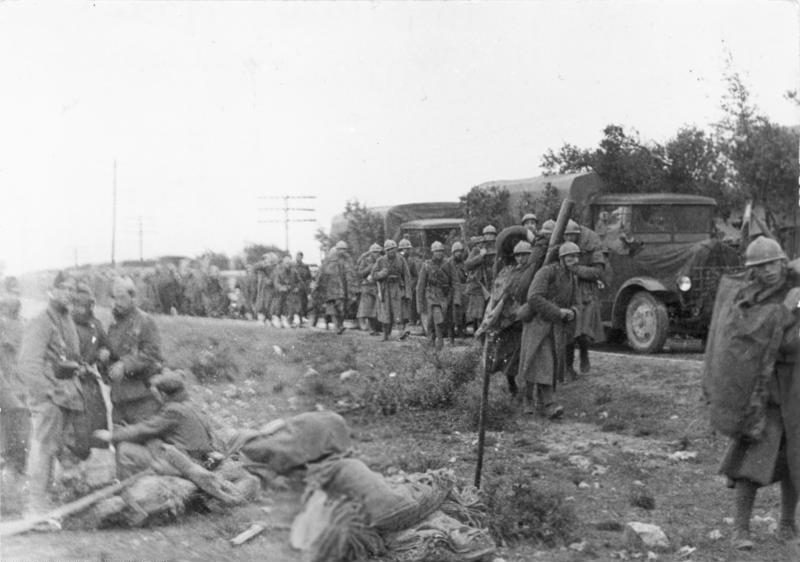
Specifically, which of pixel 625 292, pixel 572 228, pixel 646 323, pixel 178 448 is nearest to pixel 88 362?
pixel 178 448

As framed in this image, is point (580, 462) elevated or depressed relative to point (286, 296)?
depressed

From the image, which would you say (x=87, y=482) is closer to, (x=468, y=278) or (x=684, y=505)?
(x=684, y=505)

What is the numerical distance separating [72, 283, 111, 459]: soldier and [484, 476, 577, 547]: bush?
2656mm

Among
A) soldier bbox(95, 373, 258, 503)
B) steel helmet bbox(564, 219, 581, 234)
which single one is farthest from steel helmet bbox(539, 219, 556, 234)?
soldier bbox(95, 373, 258, 503)

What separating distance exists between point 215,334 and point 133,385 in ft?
9.71

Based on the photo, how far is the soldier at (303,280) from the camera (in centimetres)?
1219

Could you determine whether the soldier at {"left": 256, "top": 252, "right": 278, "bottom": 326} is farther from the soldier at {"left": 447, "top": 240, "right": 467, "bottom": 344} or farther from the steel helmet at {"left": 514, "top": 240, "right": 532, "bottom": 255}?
the steel helmet at {"left": 514, "top": 240, "right": 532, "bottom": 255}

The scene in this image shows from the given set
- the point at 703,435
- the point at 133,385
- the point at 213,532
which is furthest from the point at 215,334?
the point at 703,435

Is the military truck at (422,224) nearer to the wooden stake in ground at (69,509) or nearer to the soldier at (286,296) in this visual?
the soldier at (286,296)

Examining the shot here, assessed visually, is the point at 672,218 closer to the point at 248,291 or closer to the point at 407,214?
the point at 407,214

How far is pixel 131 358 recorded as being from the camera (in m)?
6.63

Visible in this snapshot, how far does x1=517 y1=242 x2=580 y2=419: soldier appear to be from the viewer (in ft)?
29.1

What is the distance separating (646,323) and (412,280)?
2.96 metres

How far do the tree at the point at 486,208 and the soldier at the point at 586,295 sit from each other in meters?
0.89
